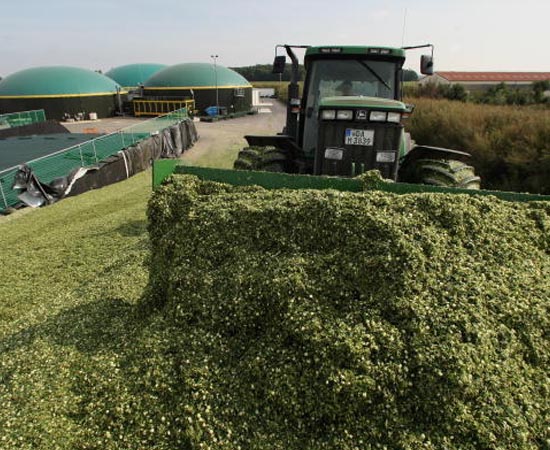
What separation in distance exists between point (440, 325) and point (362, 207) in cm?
108

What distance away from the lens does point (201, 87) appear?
114 ft

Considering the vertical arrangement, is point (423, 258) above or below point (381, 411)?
above

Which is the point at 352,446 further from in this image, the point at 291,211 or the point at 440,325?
the point at 291,211

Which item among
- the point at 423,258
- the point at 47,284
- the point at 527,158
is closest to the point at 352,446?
the point at 423,258

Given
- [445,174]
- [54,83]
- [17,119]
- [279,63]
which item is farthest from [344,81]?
[54,83]

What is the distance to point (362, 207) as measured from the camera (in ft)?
10.8

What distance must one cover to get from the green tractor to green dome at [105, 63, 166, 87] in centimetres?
4862

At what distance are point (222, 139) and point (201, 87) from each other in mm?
15258

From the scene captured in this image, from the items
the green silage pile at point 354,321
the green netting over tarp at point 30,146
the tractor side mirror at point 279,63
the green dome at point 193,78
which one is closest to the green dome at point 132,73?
the green dome at point 193,78

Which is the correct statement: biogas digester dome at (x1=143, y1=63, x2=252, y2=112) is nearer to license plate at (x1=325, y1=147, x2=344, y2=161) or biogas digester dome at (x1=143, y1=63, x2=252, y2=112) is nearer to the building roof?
the building roof

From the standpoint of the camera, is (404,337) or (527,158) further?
(527,158)

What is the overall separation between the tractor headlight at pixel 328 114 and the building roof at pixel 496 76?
51523 mm

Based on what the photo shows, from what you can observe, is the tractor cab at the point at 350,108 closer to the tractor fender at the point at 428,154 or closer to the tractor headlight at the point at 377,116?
the tractor headlight at the point at 377,116

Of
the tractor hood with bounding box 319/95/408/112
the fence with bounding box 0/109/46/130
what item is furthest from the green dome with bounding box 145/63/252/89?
the tractor hood with bounding box 319/95/408/112
